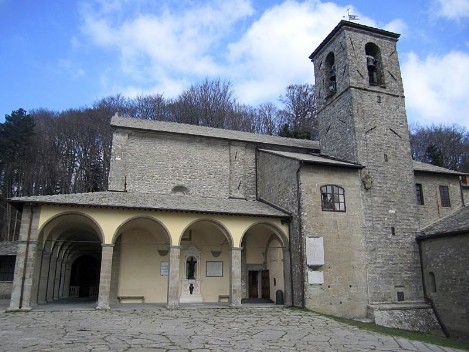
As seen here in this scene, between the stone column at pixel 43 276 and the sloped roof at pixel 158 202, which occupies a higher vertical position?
the sloped roof at pixel 158 202

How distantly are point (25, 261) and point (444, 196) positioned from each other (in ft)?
62.7

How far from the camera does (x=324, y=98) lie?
67.0ft

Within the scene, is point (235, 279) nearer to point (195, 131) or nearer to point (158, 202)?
point (158, 202)

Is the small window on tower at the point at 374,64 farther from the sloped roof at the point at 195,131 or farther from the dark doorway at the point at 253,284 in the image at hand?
the dark doorway at the point at 253,284

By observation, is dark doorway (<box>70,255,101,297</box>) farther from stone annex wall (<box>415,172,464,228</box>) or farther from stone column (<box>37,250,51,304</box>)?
stone annex wall (<box>415,172,464,228</box>)

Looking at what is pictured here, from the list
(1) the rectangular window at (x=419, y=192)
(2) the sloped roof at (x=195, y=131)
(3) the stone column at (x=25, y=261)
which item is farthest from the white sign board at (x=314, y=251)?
(3) the stone column at (x=25, y=261)

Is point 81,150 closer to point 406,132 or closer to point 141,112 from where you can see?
point 141,112

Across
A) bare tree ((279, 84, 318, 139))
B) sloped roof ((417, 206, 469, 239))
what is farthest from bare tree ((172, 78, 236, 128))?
sloped roof ((417, 206, 469, 239))

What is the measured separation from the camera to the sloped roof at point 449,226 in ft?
49.2

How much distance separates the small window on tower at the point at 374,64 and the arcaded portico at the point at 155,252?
891 cm

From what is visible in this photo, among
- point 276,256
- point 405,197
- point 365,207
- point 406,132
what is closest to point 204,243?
point 276,256

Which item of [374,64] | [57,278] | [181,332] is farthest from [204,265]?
[374,64]

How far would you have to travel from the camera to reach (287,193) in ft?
55.4

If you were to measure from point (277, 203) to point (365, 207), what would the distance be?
3.91 m
